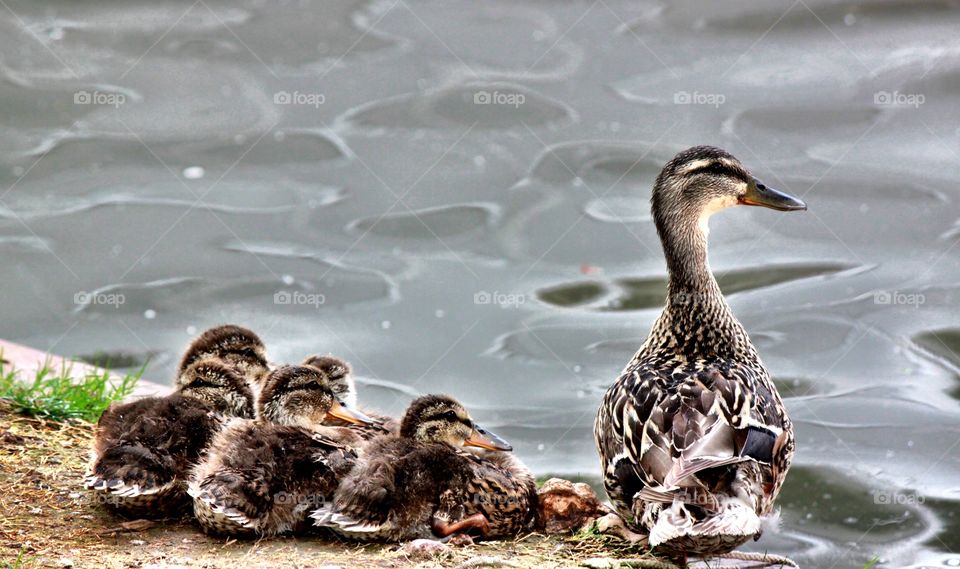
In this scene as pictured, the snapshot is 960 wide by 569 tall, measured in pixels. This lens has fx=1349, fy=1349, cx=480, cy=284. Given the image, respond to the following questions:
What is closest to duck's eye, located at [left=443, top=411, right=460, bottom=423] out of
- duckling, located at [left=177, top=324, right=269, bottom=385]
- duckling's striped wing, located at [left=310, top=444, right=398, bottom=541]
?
duckling's striped wing, located at [left=310, top=444, right=398, bottom=541]

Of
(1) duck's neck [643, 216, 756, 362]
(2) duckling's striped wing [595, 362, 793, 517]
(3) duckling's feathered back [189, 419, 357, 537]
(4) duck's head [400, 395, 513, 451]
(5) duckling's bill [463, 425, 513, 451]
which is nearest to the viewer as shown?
(2) duckling's striped wing [595, 362, 793, 517]

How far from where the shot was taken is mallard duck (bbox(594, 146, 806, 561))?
551cm

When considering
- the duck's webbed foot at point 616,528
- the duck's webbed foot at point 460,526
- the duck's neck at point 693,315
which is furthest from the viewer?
the duck's neck at point 693,315

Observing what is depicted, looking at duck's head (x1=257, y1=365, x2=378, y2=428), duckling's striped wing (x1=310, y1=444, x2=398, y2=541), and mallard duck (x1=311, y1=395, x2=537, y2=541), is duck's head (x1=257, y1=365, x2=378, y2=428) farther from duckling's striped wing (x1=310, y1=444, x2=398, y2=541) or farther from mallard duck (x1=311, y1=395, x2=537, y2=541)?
duckling's striped wing (x1=310, y1=444, x2=398, y2=541)

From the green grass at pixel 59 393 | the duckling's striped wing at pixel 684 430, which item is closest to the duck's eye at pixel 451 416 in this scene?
the duckling's striped wing at pixel 684 430

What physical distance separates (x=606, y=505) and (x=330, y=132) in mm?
8877

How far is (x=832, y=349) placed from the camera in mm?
11172

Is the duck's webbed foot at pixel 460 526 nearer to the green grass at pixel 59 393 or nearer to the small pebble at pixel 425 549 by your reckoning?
the small pebble at pixel 425 549

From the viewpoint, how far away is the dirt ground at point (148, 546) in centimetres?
553

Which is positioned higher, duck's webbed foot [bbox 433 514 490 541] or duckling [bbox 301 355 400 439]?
duckling [bbox 301 355 400 439]

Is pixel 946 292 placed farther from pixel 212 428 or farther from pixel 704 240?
pixel 212 428

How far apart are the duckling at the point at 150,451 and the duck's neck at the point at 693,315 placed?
7.29ft

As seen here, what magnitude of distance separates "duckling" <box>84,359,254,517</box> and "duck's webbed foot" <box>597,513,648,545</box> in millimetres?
1802

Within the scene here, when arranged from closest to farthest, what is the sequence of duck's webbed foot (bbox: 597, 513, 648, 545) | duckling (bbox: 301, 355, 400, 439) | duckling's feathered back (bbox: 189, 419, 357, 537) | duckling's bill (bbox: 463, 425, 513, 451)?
duckling's feathered back (bbox: 189, 419, 357, 537) < duck's webbed foot (bbox: 597, 513, 648, 545) < duckling's bill (bbox: 463, 425, 513, 451) < duckling (bbox: 301, 355, 400, 439)
